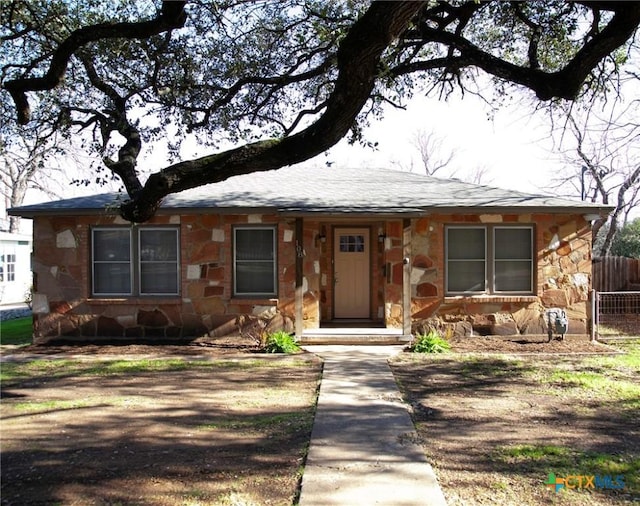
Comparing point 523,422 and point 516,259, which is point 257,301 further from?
point 523,422

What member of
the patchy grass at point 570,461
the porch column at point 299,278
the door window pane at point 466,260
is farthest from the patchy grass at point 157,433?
the door window pane at point 466,260

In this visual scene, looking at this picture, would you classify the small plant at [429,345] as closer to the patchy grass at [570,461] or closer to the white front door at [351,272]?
the white front door at [351,272]

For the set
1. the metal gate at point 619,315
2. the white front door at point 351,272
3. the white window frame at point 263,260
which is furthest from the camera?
the white front door at point 351,272

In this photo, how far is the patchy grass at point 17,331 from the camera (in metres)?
12.3

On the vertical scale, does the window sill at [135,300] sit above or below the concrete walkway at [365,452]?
above

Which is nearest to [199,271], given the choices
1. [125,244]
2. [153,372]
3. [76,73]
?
[125,244]

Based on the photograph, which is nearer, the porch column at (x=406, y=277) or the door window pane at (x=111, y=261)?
the porch column at (x=406, y=277)

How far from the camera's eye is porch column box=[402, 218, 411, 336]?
11.1 meters

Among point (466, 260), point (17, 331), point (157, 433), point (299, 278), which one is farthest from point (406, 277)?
point (17, 331)

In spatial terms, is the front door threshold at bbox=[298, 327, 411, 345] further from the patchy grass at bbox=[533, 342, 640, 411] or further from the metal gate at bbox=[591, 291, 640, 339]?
the metal gate at bbox=[591, 291, 640, 339]

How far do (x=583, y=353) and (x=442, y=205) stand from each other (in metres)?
3.74

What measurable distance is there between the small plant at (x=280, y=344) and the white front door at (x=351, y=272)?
2.66 metres

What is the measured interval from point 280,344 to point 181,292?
8.61ft

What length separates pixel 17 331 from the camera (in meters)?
14.2
